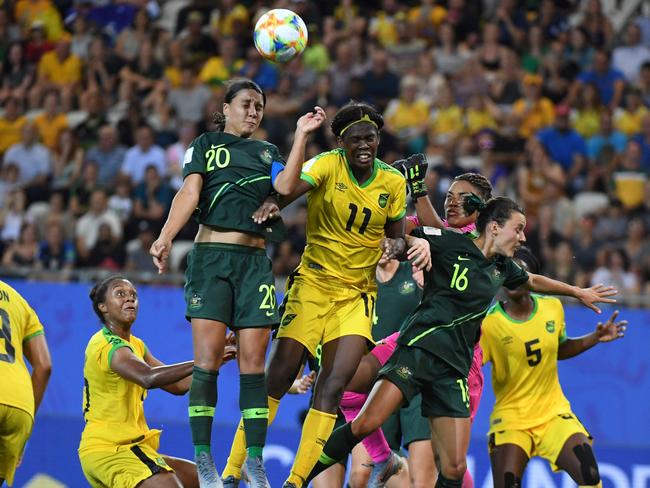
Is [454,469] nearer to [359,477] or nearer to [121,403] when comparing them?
[359,477]

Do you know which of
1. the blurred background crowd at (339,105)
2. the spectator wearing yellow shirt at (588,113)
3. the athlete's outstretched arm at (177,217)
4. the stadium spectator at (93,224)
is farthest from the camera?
the spectator wearing yellow shirt at (588,113)

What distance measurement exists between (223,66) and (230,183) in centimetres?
946

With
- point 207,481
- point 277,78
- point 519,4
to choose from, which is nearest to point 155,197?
point 277,78

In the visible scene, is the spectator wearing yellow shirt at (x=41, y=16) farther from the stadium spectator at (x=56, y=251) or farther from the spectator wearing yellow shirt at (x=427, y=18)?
the spectator wearing yellow shirt at (x=427, y=18)

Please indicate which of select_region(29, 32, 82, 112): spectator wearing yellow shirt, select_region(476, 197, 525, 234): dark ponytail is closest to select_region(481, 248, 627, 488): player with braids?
select_region(476, 197, 525, 234): dark ponytail

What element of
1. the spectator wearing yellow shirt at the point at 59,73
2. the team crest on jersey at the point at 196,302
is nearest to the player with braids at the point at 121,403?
the team crest on jersey at the point at 196,302

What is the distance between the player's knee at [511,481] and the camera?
871 centimetres

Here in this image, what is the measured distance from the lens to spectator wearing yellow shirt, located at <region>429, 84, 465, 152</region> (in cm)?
1459

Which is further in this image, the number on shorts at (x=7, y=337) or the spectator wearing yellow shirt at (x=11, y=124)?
the spectator wearing yellow shirt at (x=11, y=124)

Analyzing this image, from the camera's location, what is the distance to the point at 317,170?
7484 millimetres

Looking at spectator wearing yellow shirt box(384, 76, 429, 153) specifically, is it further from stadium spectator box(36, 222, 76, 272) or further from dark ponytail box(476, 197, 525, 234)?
dark ponytail box(476, 197, 525, 234)

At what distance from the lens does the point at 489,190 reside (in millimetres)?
8281

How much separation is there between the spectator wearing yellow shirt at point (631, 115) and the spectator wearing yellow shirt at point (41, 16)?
851 cm

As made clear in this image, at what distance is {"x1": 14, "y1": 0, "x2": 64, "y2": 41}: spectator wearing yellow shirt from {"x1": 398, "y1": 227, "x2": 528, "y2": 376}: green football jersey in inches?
466
